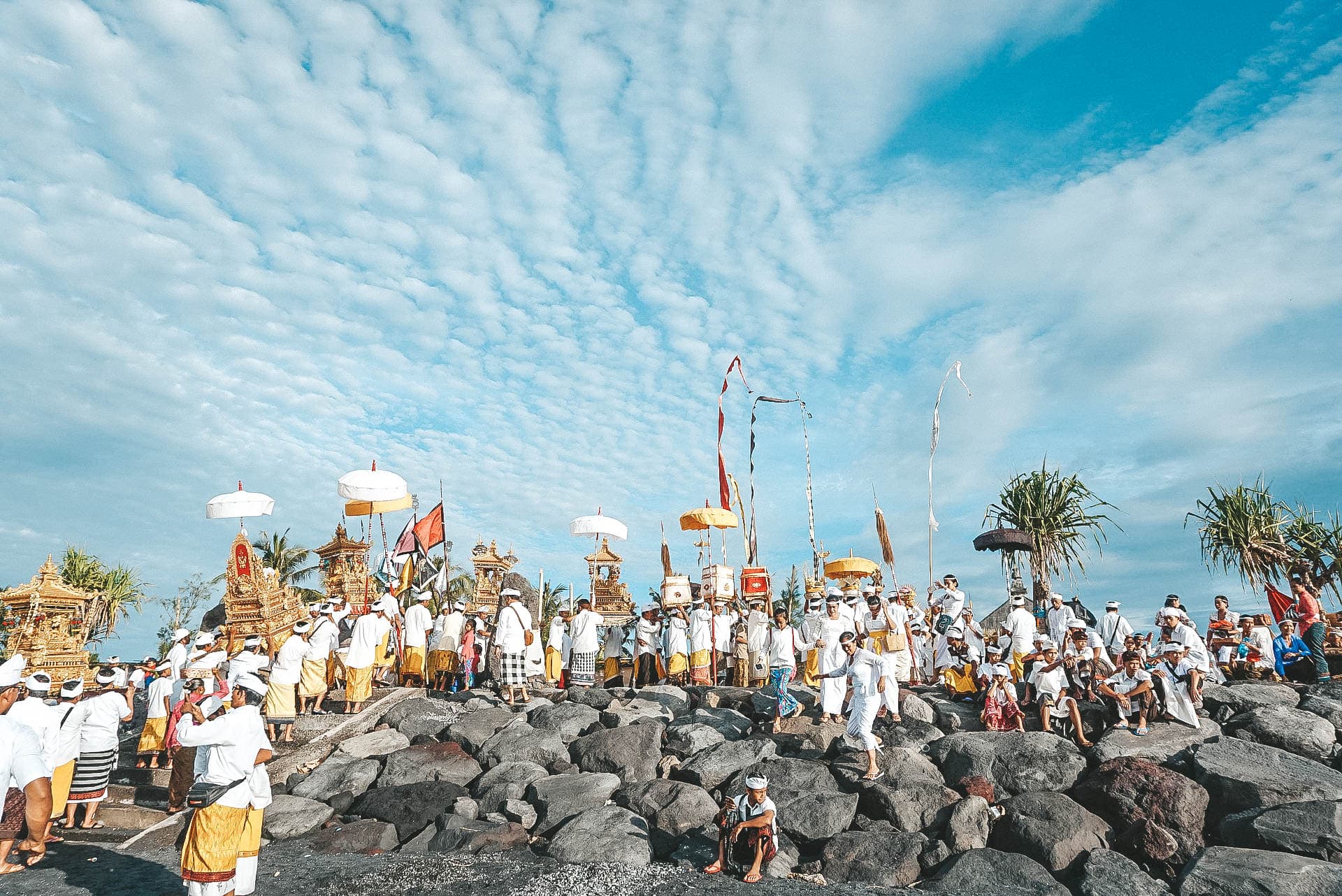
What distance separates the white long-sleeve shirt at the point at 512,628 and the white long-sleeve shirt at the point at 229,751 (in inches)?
333

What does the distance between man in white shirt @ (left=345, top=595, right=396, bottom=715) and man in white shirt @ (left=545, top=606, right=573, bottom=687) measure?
3989 millimetres

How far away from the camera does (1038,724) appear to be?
13.5 meters

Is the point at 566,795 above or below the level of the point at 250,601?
below

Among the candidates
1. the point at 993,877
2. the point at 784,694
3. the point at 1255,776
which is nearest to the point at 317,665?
the point at 784,694

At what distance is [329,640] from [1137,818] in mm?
12891

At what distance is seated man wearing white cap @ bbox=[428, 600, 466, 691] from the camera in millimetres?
17344

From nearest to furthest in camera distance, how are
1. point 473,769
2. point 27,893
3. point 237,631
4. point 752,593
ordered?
point 27,893 → point 473,769 → point 237,631 → point 752,593

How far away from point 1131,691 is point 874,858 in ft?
18.3

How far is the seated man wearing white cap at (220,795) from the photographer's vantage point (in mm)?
6973

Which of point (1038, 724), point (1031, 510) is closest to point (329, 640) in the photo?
point (1038, 724)

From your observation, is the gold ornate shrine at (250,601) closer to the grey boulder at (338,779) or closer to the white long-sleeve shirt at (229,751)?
the grey boulder at (338,779)

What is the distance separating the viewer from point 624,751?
13.1 m

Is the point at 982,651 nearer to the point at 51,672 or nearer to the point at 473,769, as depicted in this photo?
the point at 473,769

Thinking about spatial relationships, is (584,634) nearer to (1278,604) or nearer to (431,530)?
(431,530)
